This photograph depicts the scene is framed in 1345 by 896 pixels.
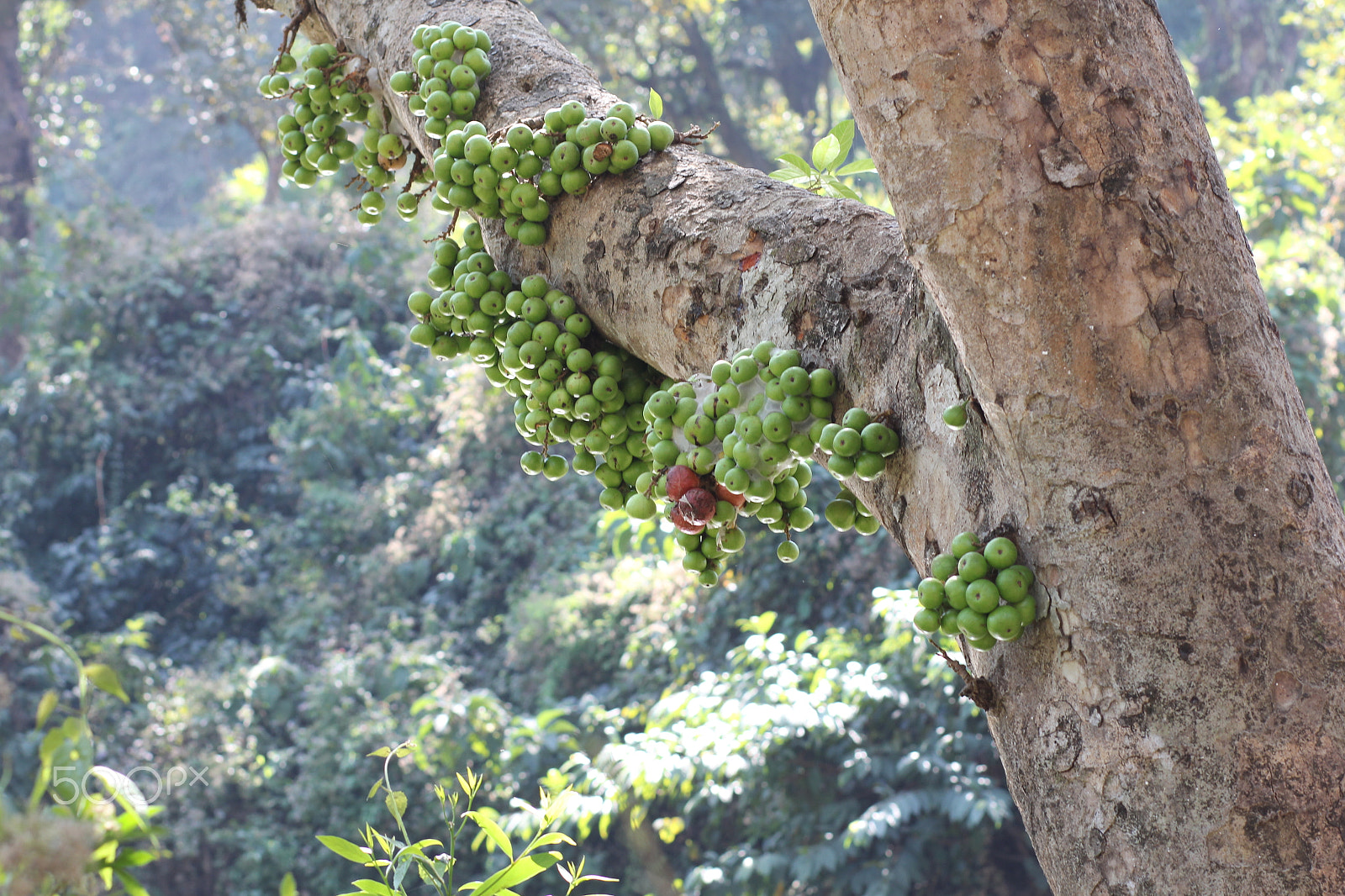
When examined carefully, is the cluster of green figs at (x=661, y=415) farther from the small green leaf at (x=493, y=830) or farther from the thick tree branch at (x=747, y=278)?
the small green leaf at (x=493, y=830)

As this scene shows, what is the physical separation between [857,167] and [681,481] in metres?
0.79

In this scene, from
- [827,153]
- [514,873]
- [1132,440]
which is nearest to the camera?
[1132,440]

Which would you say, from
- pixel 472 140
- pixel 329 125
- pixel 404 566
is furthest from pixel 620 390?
pixel 404 566

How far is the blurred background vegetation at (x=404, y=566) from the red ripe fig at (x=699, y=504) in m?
0.78

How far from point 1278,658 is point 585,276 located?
1014 mm

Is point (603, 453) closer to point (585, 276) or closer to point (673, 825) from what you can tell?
point (585, 276)

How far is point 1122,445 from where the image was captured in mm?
931

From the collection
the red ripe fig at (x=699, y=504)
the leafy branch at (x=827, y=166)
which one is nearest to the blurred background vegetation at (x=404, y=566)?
the red ripe fig at (x=699, y=504)

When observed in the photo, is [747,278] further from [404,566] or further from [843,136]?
[404,566]

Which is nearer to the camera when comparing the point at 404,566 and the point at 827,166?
the point at 827,166

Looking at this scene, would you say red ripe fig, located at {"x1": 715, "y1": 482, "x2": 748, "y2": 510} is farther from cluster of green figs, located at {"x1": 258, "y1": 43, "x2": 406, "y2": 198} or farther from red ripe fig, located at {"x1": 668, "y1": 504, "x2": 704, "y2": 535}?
cluster of green figs, located at {"x1": 258, "y1": 43, "x2": 406, "y2": 198}

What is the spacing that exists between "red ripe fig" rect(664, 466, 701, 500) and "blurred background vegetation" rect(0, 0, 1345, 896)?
30.7 inches

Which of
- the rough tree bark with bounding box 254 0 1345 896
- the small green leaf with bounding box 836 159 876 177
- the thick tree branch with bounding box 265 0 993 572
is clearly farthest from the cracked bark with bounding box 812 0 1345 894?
the small green leaf with bounding box 836 159 876 177

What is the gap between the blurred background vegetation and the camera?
4379mm
